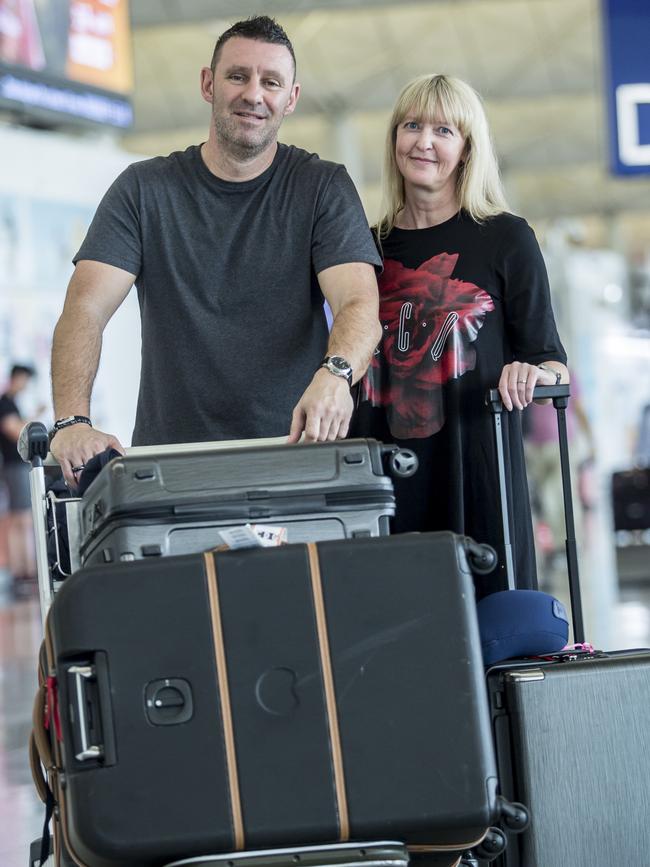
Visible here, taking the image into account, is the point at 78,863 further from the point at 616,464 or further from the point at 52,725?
the point at 616,464

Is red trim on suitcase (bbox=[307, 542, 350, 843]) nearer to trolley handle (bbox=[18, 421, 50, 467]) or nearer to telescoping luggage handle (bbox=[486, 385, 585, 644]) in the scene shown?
trolley handle (bbox=[18, 421, 50, 467])

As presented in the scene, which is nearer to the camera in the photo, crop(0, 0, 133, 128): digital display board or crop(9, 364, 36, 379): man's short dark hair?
crop(0, 0, 133, 128): digital display board

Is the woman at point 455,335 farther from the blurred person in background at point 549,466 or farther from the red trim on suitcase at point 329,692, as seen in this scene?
the blurred person in background at point 549,466

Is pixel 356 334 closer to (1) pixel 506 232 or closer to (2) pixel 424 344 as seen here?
(2) pixel 424 344

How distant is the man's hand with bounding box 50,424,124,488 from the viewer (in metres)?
2.12

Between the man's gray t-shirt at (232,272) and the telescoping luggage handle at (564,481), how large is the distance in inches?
13.3

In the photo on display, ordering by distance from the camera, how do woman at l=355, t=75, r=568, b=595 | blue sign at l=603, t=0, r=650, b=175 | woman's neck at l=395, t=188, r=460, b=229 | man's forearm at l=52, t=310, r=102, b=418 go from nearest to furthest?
1. man's forearm at l=52, t=310, r=102, b=418
2. woman at l=355, t=75, r=568, b=595
3. woman's neck at l=395, t=188, r=460, b=229
4. blue sign at l=603, t=0, r=650, b=175

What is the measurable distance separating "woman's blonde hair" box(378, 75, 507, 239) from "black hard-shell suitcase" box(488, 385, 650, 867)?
93cm

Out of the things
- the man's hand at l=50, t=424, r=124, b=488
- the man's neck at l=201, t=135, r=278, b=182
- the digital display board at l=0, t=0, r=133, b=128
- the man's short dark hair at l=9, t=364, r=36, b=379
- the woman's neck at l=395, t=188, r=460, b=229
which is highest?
the digital display board at l=0, t=0, r=133, b=128

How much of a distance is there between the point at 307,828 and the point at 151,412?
40.1 inches

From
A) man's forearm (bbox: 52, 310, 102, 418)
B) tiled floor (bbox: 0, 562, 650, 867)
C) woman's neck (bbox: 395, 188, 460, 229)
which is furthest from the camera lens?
tiled floor (bbox: 0, 562, 650, 867)

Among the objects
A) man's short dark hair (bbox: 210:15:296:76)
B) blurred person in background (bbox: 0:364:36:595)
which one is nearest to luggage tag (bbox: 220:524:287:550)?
man's short dark hair (bbox: 210:15:296:76)

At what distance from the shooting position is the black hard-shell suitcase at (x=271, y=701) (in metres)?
1.69

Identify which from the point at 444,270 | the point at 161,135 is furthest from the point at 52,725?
the point at 161,135
